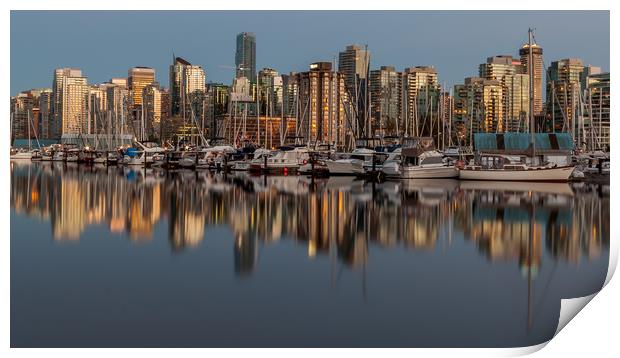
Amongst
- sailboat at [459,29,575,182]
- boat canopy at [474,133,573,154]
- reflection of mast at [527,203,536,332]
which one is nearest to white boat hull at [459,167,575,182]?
sailboat at [459,29,575,182]

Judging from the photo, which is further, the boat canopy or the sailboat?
the boat canopy

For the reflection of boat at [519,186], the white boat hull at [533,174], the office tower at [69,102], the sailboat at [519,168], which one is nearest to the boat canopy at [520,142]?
the sailboat at [519,168]

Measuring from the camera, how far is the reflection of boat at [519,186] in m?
28.2

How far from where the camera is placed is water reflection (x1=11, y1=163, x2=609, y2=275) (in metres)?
14.5

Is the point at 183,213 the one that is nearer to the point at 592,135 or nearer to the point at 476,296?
the point at 476,296

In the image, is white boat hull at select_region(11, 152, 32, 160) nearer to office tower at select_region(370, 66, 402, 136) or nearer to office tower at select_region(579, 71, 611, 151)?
office tower at select_region(370, 66, 402, 136)

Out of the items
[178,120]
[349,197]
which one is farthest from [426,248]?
[178,120]

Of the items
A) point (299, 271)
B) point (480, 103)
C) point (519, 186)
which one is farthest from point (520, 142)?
point (480, 103)

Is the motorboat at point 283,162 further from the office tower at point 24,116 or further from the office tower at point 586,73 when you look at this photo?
the office tower at point 24,116

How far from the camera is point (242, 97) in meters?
76.2

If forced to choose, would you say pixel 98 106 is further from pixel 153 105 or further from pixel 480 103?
pixel 480 103

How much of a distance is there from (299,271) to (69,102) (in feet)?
253

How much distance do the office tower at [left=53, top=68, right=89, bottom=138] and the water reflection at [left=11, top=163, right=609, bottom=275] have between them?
55743mm

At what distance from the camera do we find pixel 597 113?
4662 centimetres
